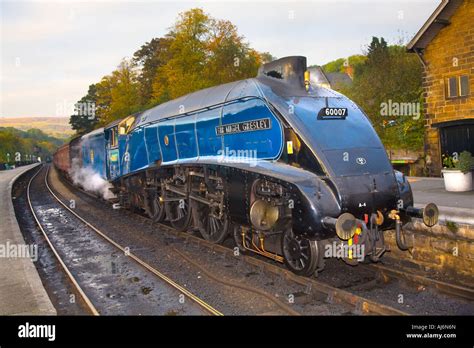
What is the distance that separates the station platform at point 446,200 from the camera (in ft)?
27.9

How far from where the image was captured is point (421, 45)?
57.8 ft

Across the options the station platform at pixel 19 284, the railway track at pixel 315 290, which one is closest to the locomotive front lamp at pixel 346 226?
the railway track at pixel 315 290

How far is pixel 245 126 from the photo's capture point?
8.39 meters

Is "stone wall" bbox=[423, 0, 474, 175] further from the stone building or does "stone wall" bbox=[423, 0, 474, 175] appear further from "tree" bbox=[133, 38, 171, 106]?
"tree" bbox=[133, 38, 171, 106]

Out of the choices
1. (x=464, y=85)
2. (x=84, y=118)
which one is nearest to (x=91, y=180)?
(x=464, y=85)

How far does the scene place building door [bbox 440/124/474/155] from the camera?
53.4 feet

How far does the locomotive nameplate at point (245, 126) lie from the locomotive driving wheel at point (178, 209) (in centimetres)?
228

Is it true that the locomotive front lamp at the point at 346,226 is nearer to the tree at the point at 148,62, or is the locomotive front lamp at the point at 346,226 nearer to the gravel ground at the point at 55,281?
the gravel ground at the point at 55,281

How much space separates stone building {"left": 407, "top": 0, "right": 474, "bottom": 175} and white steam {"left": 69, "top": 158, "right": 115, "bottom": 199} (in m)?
13.8

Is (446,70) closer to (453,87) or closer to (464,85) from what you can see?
(453,87)

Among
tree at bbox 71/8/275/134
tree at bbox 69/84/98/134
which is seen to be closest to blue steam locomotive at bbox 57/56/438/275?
tree at bbox 71/8/275/134

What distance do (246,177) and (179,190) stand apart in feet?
11.8

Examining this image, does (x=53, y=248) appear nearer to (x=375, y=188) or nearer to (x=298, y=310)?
(x=298, y=310)

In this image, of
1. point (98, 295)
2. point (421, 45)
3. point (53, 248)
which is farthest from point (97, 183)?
point (421, 45)
